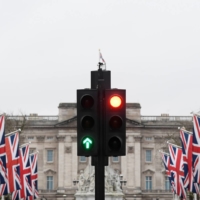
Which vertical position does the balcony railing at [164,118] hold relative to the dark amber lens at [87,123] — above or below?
above

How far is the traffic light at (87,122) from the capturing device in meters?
21.9

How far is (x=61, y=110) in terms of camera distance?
6171 inches

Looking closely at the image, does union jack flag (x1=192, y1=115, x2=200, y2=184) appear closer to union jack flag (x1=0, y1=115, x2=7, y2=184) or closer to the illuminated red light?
union jack flag (x1=0, y1=115, x2=7, y2=184)

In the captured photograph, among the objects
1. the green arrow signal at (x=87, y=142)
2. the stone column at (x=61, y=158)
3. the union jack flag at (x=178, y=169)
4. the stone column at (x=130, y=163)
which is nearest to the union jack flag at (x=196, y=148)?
the union jack flag at (x=178, y=169)

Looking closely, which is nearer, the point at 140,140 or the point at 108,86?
the point at 108,86

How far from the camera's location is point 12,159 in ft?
173

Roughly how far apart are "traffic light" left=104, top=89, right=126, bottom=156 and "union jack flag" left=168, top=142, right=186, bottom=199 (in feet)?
128

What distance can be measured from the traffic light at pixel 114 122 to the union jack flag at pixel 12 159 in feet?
97.6

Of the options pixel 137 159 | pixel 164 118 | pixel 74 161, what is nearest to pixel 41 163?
pixel 74 161

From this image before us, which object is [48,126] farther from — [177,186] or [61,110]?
[177,186]

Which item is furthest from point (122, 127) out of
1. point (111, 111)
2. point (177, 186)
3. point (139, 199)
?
point (139, 199)

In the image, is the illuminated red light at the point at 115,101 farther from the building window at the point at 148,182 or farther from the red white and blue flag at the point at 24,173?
the building window at the point at 148,182

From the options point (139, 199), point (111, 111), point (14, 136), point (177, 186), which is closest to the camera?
point (111, 111)

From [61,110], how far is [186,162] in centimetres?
10234
